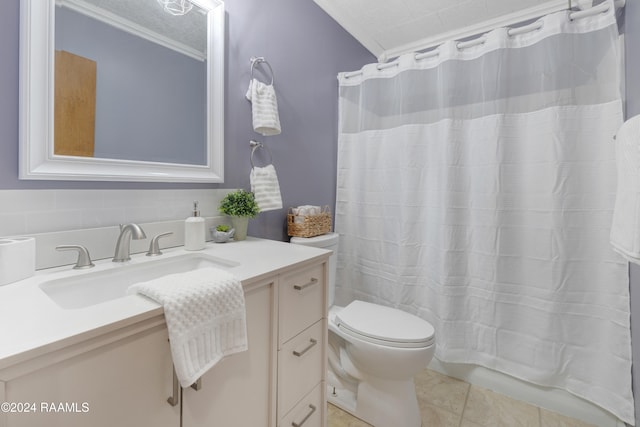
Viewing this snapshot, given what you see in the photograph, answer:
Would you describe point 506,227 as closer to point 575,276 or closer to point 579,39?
point 575,276

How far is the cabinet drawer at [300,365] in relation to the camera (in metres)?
0.97

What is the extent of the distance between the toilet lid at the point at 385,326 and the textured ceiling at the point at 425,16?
1.91m

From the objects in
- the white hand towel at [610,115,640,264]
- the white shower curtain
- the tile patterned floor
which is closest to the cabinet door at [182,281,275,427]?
the tile patterned floor

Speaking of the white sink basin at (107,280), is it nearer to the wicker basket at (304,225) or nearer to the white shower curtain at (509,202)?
the wicker basket at (304,225)

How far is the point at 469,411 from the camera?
4.99 ft

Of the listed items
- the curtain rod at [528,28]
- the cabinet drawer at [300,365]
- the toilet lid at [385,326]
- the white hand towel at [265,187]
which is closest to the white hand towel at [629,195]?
the toilet lid at [385,326]

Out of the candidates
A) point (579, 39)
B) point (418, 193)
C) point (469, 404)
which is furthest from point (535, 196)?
point (469, 404)

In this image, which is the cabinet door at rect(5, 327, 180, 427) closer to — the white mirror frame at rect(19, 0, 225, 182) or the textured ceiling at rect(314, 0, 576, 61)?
the white mirror frame at rect(19, 0, 225, 182)

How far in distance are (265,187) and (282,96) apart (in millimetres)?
581

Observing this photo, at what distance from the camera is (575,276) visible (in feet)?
4.73

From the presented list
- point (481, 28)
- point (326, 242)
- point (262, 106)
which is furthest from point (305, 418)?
point (481, 28)

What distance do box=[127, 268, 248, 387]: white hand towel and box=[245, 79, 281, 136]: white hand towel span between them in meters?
0.92

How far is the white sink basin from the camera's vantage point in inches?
31.2

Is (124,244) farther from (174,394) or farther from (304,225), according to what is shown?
(304,225)
